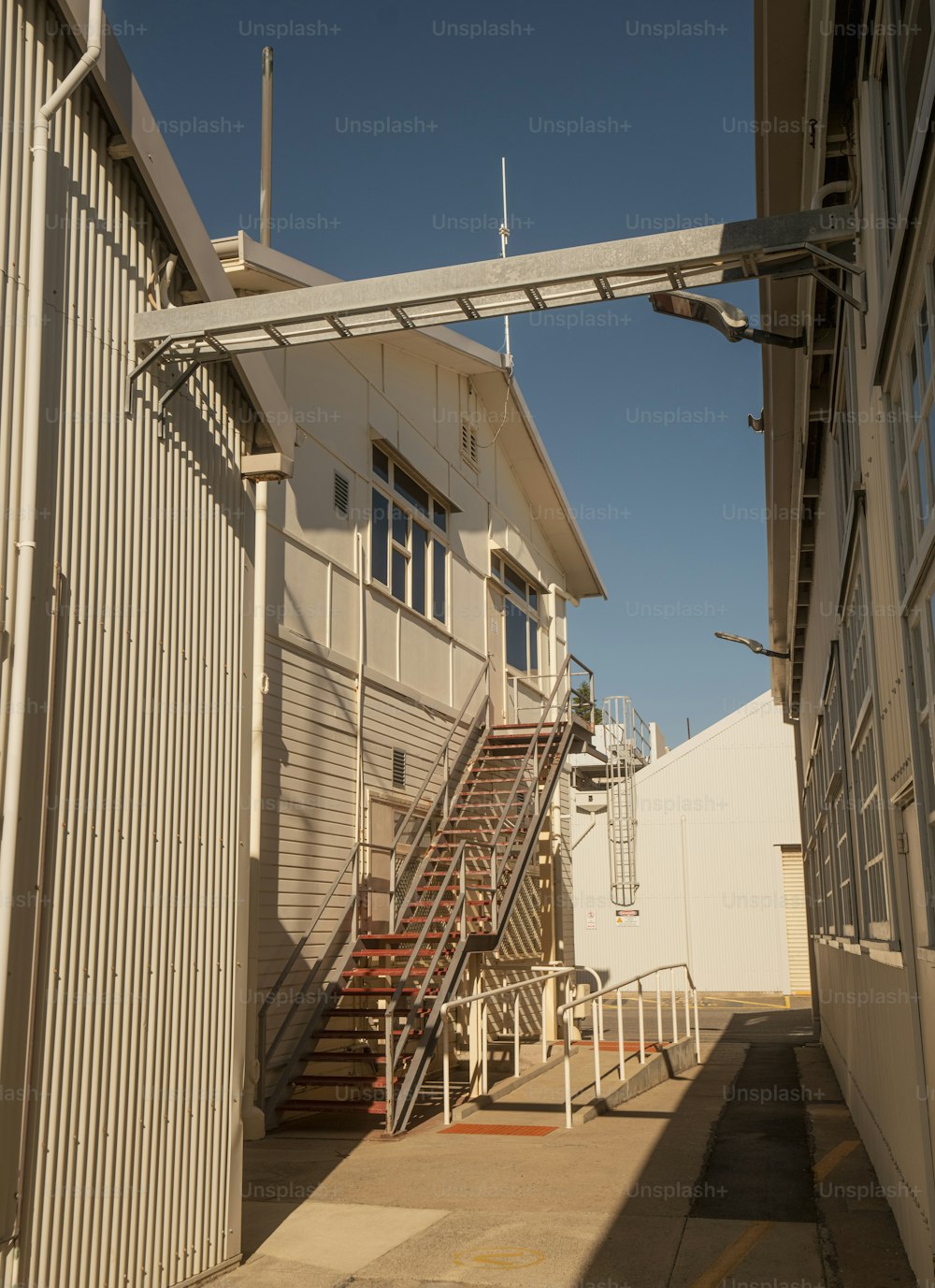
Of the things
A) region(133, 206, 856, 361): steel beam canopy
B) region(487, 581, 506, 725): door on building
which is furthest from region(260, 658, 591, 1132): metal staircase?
region(133, 206, 856, 361): steel beam canopy

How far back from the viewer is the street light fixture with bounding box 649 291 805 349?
20.9 feet

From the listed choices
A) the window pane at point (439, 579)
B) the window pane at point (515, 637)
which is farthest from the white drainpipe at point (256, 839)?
the window pane at point (515, 637)

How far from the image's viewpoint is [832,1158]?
884cm

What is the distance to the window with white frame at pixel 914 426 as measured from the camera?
430 centimetres

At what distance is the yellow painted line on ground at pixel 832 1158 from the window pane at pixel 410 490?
926 cm

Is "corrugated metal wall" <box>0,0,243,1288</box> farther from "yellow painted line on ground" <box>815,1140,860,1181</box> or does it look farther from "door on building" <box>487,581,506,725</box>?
"door on building" <box>487,581,506,725</box>

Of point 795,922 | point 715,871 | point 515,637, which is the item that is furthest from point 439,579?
point 795,922

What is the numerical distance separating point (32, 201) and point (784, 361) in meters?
6.39

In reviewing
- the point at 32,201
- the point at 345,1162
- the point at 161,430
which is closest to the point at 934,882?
the point at 161,430

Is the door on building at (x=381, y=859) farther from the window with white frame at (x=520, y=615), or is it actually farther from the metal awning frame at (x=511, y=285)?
the metal awning frame at (x=511, y=285)

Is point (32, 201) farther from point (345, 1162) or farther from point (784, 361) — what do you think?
point (345, 1162)

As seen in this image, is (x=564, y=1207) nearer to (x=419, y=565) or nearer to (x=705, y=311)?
(x=705, y=311)

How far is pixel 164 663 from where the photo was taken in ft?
20.2

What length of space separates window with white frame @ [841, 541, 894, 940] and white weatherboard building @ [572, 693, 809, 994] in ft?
79.3
